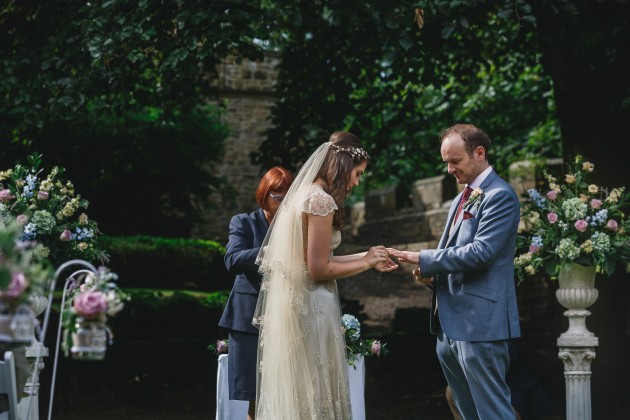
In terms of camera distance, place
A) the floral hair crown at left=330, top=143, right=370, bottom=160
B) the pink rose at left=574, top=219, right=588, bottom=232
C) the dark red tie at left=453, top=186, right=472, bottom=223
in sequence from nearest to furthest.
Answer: the floral hair crown at left=330, top=143, right=370, bottom=160
the dark red tie at left=453, top=186, right=472, bottom=223
the pink rose at left=574, top=219, right=588, bottom=232

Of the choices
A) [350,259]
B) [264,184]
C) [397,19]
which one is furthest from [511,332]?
[397,19]

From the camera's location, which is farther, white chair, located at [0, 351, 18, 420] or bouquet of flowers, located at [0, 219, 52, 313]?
white chair, located at [0, 351, 18, 420]

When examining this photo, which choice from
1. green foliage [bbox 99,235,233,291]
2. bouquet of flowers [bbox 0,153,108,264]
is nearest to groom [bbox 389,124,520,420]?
bouquet of flowers [bbox 0,153,108,264]

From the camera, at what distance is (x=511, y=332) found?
196 inches

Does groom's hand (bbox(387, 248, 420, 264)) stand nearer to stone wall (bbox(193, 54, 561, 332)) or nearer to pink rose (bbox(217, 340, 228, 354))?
pink rose (bbox(217, 340, 228, 354))

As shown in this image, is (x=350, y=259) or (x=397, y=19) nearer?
(x=350, y=259)

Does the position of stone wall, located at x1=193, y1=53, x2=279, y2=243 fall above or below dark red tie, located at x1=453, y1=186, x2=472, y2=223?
above

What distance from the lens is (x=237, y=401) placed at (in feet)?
20.5

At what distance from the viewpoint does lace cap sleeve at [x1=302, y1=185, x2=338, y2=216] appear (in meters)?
4.66

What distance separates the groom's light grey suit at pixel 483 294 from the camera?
491cm

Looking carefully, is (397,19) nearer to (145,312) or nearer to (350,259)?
(350,259)

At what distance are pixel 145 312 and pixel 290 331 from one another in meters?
5.69

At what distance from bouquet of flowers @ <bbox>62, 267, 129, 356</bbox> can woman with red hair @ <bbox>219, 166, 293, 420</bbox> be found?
2.20 m

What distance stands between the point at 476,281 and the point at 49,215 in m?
2.87
